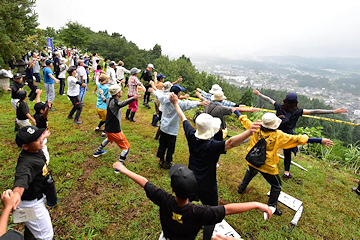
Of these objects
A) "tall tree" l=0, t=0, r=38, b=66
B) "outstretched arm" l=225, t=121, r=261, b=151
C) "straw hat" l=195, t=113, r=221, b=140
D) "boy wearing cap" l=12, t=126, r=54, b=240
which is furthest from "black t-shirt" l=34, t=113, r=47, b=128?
"tall tree" l=0, t=0, r=38, b=66

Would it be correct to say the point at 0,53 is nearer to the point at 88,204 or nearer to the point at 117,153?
the point at 117,153

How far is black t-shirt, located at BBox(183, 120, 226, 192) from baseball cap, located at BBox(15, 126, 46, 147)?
1.98 metres

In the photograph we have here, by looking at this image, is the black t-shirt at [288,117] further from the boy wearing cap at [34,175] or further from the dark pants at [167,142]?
the boy wearing cap at [34,175]

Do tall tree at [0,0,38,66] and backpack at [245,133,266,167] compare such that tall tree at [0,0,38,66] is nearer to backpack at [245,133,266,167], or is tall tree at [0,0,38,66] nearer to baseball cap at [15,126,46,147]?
baseball cap at [15,126,46,147]

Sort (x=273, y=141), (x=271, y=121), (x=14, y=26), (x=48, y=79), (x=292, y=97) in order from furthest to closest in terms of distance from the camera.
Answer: (x=14, y=26)
(x=48, y=79)
(x=292, y=97)
(x=273, y=141)
(x=271, y=121)

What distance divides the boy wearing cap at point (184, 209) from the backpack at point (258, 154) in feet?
6.48

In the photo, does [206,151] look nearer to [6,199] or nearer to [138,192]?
[6,199]

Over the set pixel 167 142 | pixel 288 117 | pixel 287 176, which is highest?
pixel 288 117

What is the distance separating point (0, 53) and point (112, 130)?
9.08 meters

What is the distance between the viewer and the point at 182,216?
5.65ft

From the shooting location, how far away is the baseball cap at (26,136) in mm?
2162

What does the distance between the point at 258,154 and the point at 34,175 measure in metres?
3.59

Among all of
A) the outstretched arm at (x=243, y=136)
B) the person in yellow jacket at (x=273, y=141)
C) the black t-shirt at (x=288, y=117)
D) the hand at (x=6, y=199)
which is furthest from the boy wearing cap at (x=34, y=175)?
the black t-shirt at (x=288, y=117)

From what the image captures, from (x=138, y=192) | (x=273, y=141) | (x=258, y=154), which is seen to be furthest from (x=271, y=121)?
(x=138, y=192)
